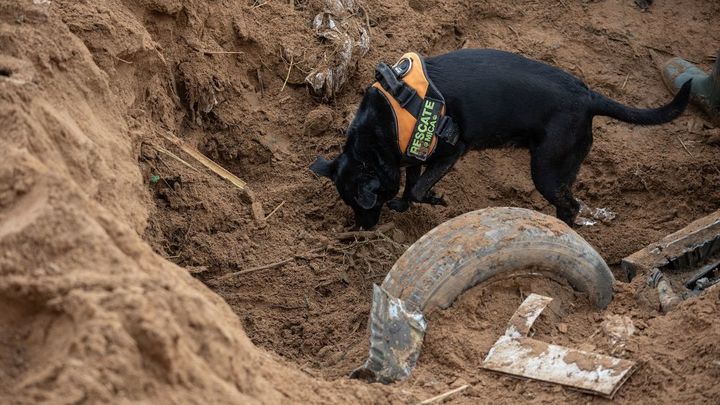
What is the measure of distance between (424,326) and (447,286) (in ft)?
0.77

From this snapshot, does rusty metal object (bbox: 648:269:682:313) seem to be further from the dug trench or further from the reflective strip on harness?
the reflective strip on harness

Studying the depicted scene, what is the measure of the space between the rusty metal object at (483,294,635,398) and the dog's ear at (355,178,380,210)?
203cm

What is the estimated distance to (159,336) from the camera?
2061mm

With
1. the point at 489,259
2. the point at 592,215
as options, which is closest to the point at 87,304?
the point at 489,259

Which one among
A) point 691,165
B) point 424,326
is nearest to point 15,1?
point 424,326

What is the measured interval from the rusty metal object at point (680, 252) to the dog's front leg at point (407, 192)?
Answer: 72.4 inches

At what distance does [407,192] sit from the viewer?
5.66 metres

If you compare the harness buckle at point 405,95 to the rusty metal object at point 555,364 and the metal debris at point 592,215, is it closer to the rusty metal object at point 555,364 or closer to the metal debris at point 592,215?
the metal debris at point 592,215

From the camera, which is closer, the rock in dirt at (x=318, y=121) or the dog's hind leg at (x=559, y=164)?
the dog's hind leg at (x=559, y=164)

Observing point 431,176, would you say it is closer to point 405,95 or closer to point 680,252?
point 405,95

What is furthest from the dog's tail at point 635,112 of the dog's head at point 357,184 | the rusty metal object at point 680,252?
the dog's head at point 357,184

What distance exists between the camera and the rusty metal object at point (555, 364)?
3105 mm

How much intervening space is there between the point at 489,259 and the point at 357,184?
6.12ft

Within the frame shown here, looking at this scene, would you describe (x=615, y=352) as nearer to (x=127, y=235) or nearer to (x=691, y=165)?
(x=127, y=235)
